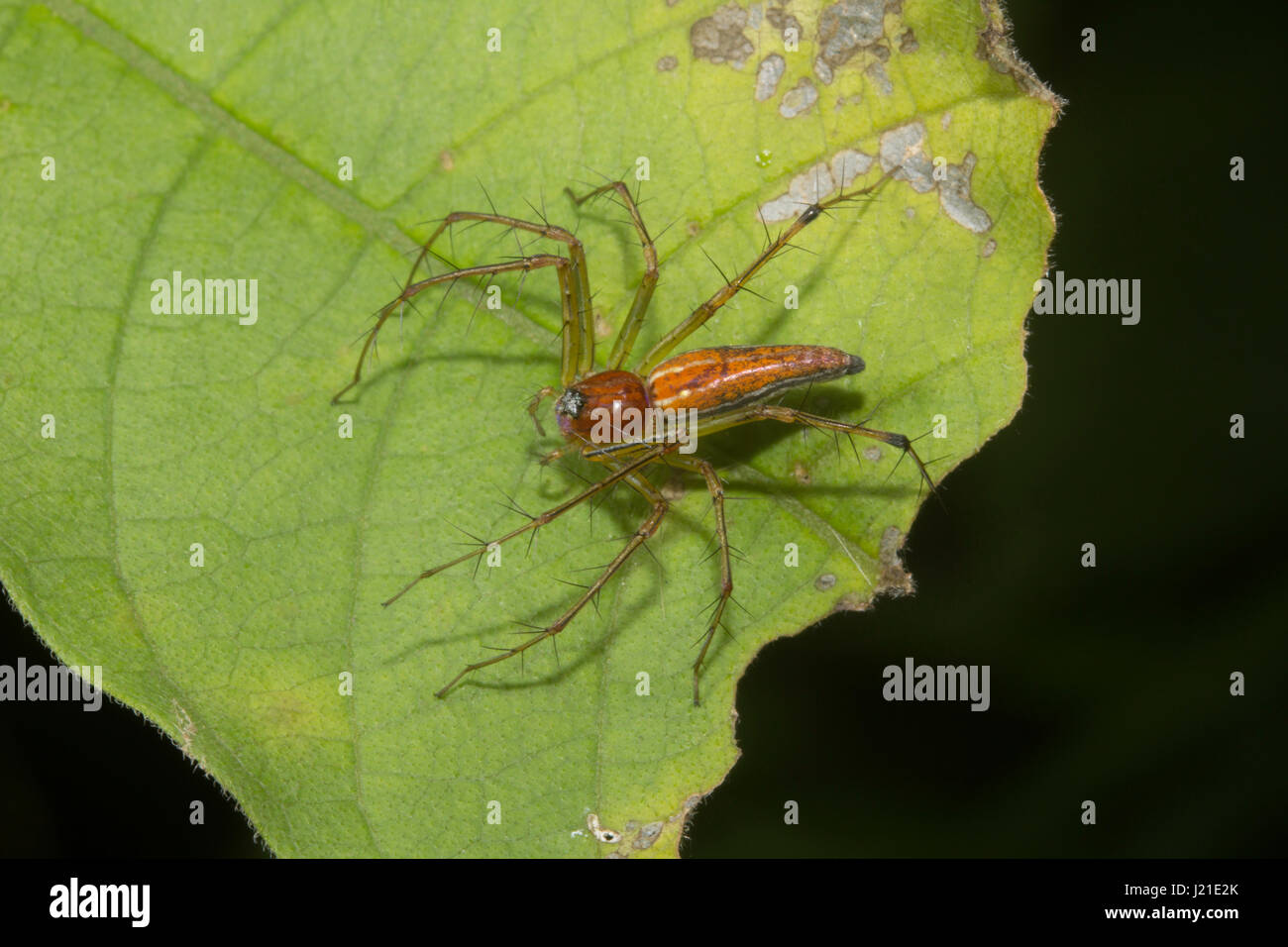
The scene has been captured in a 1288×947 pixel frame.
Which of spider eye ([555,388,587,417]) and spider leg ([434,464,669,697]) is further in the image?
spider eye ([555,388,587,417])

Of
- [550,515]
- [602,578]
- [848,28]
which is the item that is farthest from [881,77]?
[602,578]

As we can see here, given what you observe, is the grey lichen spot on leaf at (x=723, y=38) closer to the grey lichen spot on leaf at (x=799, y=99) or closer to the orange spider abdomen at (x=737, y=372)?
the grey lichen spot on leaf at (x=799, y=99)

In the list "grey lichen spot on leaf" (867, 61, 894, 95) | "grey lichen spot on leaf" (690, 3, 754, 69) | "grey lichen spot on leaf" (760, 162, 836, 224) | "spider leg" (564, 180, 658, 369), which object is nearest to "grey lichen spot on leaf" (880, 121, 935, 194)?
"grey lichen spot on leaf" (867, 61, 894, 95)

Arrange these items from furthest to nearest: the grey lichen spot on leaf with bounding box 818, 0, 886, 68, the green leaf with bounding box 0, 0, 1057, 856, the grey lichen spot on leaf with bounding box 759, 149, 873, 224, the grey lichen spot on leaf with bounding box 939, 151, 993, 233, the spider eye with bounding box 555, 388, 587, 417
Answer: the spider eye with bounding box 555, 388, 587, 417, the grey lichen spot on leaf with bounding box 759, 149, 873, 224, the grey lichen spot on leaf with bounding box 939, 151, 993, 233, the grey lichen spot on leaf with bounding box 818, 0, 886, 68, the green leaf with bounding box 0, 0, 1057, 856

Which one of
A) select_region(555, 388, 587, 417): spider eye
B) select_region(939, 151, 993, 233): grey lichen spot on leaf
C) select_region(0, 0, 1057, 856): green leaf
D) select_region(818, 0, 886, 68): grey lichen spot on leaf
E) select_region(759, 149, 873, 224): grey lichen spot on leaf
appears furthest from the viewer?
select_region(555, 388, 587, 417): spider eye

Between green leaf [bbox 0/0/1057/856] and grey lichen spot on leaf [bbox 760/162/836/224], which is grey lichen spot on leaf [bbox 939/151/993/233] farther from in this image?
grey lichen spot on leaf [bbox 760/162/836/224]

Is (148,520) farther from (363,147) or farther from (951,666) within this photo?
(951,666)

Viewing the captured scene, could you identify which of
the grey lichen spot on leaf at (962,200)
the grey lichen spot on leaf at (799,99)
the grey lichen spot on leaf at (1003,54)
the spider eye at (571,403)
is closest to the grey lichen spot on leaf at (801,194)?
the grey lichen spot on leaf at (799,99)

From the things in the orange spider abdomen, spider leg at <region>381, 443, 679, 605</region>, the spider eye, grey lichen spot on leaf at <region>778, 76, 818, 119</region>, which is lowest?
spider leg at <region>381, 443, 679, 605</region>
